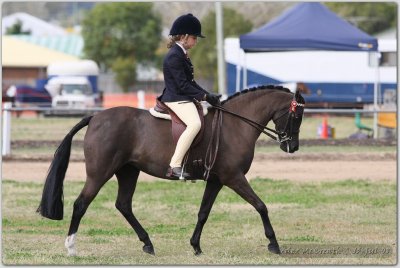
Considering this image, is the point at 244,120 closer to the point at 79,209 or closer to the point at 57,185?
A: the point at 79,209

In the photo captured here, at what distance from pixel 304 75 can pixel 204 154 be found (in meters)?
32.1

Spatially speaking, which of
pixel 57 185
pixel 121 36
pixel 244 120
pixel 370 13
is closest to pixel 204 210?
pixel 244 120

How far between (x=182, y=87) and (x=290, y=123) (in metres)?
1.31

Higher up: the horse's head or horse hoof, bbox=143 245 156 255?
the horse's head

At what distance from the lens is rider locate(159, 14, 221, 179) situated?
1059cm

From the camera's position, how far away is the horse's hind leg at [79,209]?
10484mm

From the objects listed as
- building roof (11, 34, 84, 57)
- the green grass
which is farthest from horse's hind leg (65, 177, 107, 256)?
building roof (11, 34, 84, 57)

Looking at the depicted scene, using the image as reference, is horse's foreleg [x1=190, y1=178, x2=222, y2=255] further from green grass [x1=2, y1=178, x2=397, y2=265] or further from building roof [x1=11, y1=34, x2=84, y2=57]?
building roof [x1=11, y1=34, x2=84, y2=57]

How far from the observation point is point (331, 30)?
28.9 metres

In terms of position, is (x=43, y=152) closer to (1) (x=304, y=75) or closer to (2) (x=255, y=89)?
(2) (x=255, y=89)

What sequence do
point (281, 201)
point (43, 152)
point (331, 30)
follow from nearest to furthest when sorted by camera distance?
point (281, 201) < point (43, 152) < point (331, 30)

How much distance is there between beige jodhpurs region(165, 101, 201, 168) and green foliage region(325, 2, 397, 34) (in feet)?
218

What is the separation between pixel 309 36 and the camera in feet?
92.8

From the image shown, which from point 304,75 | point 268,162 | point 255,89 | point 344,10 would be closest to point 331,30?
point 268,162
